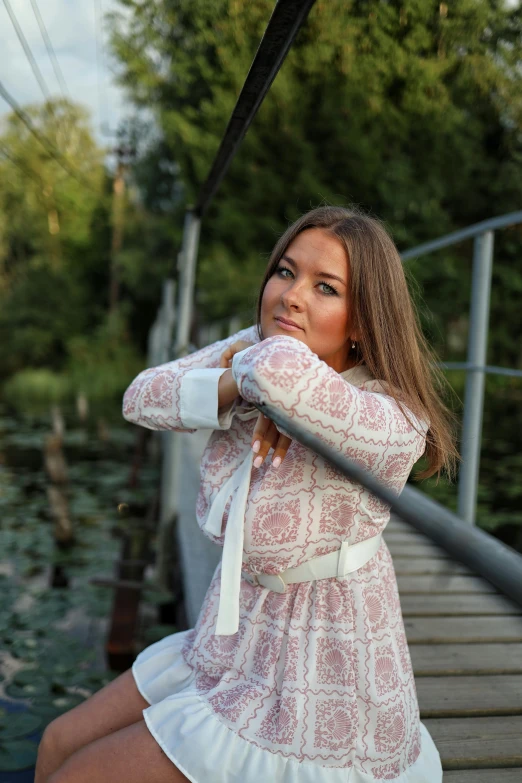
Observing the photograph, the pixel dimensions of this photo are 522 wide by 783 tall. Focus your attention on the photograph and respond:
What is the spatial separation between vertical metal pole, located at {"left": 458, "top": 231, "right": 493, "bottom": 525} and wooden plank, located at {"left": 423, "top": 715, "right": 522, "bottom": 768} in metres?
0.94

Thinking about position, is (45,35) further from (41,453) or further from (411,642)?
(411,642)

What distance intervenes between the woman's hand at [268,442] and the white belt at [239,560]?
0.11ft

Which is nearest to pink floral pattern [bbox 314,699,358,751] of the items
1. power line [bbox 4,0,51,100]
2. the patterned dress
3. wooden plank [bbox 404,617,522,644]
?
the patterned dress

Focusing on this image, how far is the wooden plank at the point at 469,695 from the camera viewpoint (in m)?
1.48

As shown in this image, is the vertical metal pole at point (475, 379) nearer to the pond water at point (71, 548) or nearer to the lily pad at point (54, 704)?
the pond water at point (71, 548)

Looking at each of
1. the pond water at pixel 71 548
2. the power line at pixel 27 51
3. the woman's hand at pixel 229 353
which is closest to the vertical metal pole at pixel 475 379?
the pond water at pixel 71 548

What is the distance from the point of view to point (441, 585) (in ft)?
7.18

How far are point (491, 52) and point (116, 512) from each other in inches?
159

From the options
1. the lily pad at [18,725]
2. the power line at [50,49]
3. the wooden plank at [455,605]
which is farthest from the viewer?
the power line at [50,49]

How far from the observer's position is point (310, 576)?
110 cm

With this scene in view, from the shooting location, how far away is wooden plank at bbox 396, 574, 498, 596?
2178mm

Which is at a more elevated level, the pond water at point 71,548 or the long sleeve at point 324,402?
the long sleeve at point 324,402

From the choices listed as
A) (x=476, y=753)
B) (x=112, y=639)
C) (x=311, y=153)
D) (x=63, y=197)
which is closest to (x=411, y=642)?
(x=476, y=753)

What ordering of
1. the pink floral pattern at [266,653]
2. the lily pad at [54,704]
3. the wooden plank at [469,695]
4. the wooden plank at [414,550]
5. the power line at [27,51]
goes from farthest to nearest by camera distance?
the power line at [27,51] → the wooden plank at [414,550] → the lily pad at [54,704] → the wooden plank at [469,695] → the pink floral pattern at [266,653]
